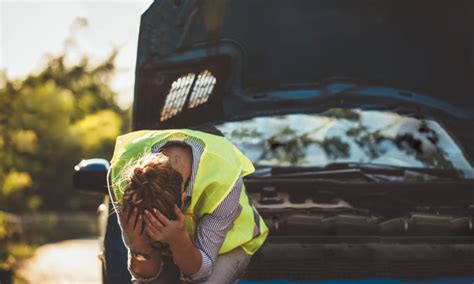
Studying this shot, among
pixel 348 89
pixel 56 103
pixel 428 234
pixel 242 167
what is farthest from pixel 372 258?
pixel 56 103

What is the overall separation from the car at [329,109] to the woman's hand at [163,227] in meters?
0.91

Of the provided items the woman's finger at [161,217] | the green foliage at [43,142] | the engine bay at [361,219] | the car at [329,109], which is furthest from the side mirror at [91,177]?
the green foliage at [43,142]

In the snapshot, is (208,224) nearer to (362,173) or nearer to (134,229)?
(134,229)

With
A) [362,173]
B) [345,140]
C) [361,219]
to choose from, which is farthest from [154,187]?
[345,140]

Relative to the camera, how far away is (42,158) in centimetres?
1761

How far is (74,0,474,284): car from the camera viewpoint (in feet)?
11.1

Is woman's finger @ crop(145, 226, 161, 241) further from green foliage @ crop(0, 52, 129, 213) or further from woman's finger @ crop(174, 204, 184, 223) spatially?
green foliage @ crop(0, 52, 129, 213)

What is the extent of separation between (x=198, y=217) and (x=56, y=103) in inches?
581

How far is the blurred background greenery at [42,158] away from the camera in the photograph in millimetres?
11047

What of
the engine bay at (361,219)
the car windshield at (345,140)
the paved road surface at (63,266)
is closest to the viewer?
the engine bay at (361,219)

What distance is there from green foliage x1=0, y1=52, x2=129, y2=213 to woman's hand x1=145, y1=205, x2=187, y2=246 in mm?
8123

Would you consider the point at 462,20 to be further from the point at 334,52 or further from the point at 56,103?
the point at 56,103

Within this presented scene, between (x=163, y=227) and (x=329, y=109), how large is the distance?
1883mm

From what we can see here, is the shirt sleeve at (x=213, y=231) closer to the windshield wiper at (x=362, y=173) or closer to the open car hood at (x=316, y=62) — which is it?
the windshield wiper at (x=362, y=173)
